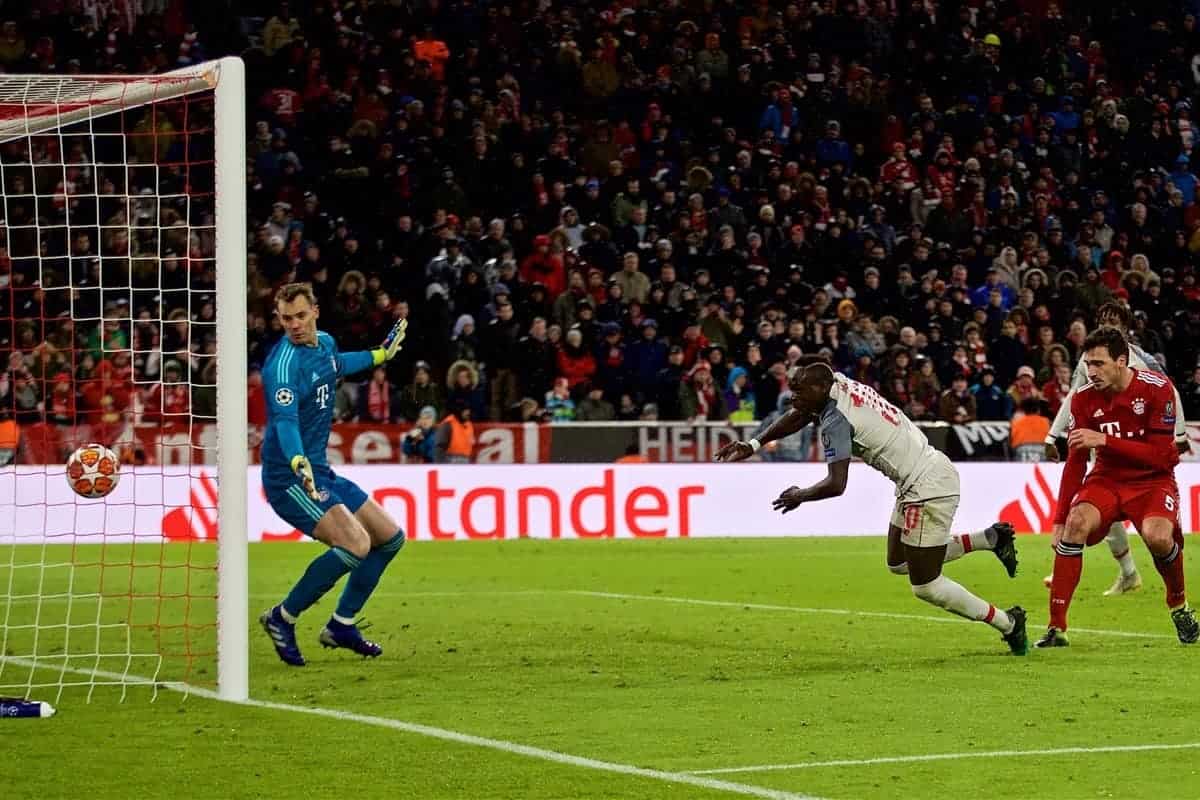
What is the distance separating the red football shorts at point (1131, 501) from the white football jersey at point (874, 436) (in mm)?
1202

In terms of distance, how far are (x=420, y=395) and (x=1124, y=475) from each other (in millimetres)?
12376

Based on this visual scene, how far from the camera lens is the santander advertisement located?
2239 centimetres

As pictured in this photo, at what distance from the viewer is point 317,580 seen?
1077 centimetres

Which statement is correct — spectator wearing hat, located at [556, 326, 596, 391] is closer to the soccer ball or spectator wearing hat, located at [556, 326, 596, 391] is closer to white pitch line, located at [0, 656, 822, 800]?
the soccer ball

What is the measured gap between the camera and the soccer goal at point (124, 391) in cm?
940

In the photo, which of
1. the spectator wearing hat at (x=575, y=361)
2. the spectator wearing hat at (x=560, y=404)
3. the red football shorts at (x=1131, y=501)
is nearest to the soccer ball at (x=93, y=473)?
the red football shorts at (x=1131, y=501)

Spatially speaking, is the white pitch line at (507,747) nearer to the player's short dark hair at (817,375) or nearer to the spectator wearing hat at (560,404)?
the player's short dark hair at (817,375)

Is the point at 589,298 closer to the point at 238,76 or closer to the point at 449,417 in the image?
the point at 449,417

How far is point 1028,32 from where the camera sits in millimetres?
32406

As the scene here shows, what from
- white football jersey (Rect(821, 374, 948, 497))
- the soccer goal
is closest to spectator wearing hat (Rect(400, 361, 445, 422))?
the soccer goal

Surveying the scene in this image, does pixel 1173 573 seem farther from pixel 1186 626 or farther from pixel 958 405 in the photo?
pixel 958 405

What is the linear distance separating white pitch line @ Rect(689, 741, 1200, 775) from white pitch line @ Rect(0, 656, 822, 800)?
0.20 metres

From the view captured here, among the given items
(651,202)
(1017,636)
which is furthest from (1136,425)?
(651,202)

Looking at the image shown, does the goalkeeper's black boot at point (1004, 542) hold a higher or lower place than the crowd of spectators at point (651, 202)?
lower
